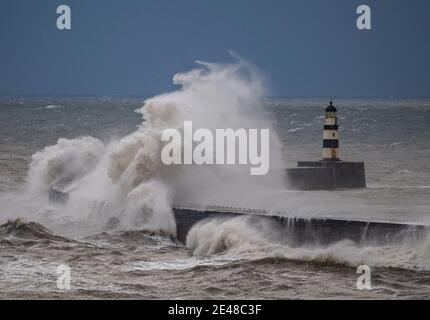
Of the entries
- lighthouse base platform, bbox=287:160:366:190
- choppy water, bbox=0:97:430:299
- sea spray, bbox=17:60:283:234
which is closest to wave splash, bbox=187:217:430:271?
choppy water, bbox=0:97:430:299

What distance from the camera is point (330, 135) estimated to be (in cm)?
1984

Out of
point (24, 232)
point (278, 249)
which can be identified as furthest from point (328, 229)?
point (24, 232)

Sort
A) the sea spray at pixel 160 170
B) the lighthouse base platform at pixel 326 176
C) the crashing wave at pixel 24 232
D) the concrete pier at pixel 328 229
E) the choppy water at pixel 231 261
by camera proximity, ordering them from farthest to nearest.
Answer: the lighthouse base platform at pixel 326 176
the sea spray at pixel 160 170
the crashing wave at pixel 24 232
the concrete pier at pixel 328 229
the choppy water at pixel 231 261

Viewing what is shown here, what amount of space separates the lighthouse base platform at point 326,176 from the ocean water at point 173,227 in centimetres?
31

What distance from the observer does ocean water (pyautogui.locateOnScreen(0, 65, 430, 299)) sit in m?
11.9

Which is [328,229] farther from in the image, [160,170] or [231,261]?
[160,170]

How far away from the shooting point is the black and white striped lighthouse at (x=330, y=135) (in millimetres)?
19781

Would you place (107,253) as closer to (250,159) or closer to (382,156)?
(250,159)

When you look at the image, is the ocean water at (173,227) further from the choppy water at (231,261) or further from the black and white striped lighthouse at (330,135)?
the black and white striped lighthouse at (330,135)

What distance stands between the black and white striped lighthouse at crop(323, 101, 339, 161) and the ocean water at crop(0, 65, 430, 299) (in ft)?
3.34

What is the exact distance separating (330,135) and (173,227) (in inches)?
192

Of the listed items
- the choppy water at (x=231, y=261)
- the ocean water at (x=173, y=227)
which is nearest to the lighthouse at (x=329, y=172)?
the ocean water at (x=173, y=227)

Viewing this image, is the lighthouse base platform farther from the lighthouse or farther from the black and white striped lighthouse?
the black and white striped lighthouse
